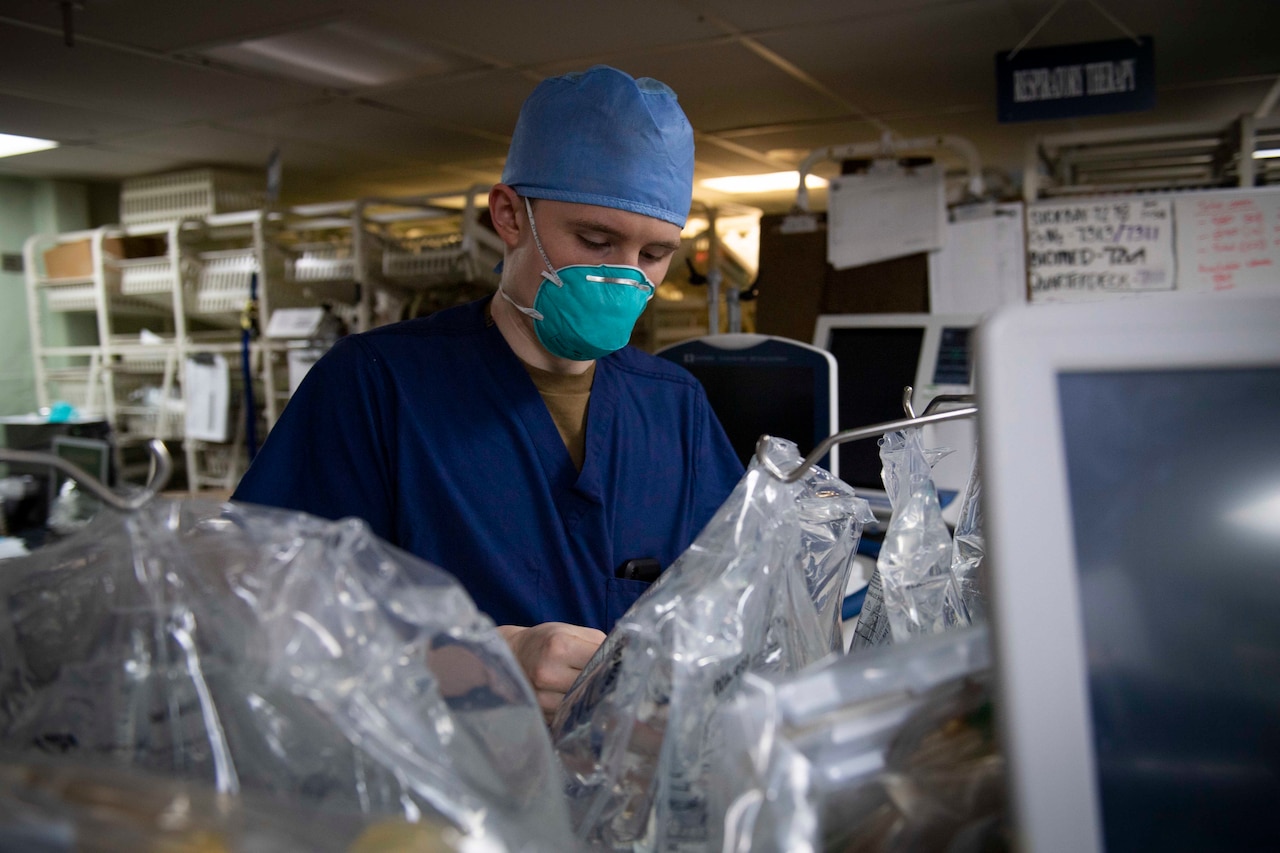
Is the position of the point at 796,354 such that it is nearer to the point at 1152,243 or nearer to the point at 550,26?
the point at 1152,243

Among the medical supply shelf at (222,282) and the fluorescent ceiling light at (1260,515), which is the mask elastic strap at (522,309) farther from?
the medical supply shelf at (222,282)

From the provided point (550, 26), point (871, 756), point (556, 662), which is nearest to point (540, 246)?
point (556, 662)

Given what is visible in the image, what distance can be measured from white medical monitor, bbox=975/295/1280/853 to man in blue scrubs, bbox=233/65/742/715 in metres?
0.70

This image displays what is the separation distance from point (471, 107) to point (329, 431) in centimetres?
365

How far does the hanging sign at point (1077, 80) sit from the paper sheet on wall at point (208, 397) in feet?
13.0

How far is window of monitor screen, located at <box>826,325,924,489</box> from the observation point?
2244 mm

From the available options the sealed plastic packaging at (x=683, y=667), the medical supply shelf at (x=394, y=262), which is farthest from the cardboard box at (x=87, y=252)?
the sealed plastic packaging at (x=683, y=667)

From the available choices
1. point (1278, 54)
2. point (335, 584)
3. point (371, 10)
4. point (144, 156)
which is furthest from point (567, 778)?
point (144, 156)

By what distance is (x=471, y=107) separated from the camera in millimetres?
4281

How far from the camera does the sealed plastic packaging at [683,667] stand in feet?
1.70

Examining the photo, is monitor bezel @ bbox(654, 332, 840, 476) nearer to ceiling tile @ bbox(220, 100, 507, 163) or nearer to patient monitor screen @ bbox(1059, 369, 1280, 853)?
patient monitor screen @ bbox(1059, 369, 1280, 853)

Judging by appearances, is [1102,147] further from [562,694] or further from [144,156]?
[144,156]

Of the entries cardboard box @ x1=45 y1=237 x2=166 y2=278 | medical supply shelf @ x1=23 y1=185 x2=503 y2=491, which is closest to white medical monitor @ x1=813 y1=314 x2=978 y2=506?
medical supply shelf @ x1=23 y1=185 x2=503 y2=491

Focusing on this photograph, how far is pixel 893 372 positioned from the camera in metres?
2.27
